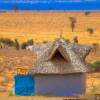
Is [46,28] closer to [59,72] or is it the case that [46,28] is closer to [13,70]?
[13,70]

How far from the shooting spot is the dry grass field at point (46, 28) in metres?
57.5

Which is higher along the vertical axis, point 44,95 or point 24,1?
point 24,1

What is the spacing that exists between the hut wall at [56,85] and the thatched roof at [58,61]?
33 centimetres

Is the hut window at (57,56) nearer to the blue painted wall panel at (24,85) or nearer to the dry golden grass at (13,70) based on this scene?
the blue painted wall panel at (24,85)

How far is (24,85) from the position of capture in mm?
27375

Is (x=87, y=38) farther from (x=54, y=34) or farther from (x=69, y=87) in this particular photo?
(x=69, y=87)

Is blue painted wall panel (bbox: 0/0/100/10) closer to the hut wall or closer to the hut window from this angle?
the hut window

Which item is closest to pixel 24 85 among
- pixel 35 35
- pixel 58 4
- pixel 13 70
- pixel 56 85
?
pixel 56 85

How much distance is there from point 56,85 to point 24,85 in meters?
1.45

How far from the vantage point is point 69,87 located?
26953 mm

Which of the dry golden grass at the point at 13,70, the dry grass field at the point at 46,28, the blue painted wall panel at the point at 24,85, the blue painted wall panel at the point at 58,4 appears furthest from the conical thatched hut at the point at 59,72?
the blue painted wall panel at the point at 58,4

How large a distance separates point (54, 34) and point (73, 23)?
8279 mm

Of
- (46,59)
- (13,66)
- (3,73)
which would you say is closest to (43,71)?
(46,59)

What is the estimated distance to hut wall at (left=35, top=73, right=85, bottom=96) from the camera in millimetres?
26891
